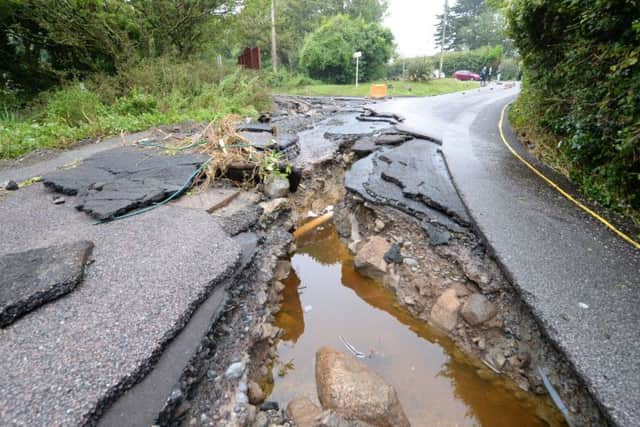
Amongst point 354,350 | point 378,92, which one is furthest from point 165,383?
point 378,92

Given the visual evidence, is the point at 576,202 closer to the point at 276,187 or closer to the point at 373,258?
the point at 373,258

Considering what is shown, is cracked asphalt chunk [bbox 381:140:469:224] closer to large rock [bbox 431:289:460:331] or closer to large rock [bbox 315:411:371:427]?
large rock [bbox 431:289:460:331]

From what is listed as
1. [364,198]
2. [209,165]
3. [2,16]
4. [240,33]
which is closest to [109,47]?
[2,16]

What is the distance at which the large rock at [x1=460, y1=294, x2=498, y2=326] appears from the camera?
2.56m

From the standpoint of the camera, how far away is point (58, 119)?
252 inches

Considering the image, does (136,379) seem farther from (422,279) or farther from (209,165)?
(209,165)

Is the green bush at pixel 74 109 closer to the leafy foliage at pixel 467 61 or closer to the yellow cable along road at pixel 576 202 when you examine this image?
the yellow cable along road at pixel 576 202

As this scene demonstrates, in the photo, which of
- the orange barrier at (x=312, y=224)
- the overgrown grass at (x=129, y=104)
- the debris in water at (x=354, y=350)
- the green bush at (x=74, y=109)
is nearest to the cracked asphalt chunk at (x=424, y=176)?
the orange barrier at (x=312, y=224)

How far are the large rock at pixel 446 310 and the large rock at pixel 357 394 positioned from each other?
883 mm

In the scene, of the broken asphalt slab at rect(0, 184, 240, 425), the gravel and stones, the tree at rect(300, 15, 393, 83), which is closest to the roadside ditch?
the broken asphalt slab at rect(0, 184, 240, 425)

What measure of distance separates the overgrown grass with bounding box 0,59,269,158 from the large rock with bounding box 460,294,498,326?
5.25 meters

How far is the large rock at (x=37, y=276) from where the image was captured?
1.82m

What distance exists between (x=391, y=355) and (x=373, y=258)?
1.09 m

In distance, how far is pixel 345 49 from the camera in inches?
941
